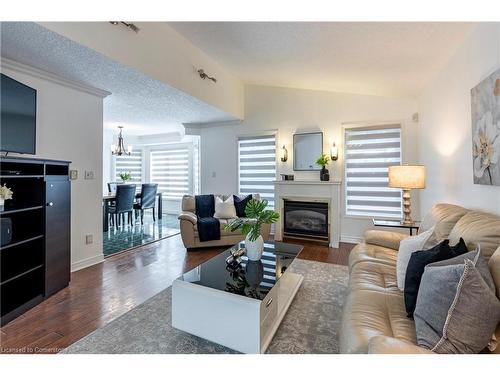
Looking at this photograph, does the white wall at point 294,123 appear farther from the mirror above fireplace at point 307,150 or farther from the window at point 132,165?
the window at point 132,165

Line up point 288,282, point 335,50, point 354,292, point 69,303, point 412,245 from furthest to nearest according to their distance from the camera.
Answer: point 335,50 < point 288,282 < point 69,303 < point 412,245 < point 354,292

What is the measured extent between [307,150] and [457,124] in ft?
7.58

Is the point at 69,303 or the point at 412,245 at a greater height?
the point at 412,245

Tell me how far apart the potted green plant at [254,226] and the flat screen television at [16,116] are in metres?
2.03

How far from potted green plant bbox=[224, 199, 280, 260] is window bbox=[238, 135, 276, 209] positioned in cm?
268

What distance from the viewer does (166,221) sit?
240 inches

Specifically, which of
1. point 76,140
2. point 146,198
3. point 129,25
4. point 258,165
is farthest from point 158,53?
point 146,198

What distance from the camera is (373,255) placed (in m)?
2.23

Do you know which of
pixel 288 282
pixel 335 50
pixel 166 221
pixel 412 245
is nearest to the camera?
pixel 412 245

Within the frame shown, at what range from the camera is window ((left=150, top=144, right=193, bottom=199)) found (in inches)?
267
